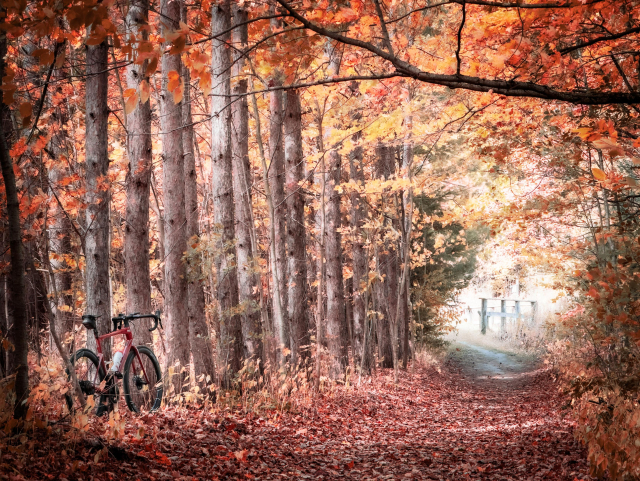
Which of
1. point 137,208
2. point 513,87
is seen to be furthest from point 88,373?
point 513,87

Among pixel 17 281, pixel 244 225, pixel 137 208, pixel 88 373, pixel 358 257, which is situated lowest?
pixel 88 373

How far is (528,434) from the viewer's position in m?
6.80

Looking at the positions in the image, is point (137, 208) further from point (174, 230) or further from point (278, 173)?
point (278, 173)

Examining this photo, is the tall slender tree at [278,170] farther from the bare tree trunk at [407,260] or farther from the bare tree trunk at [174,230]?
the bare tree trunk at [407,260]

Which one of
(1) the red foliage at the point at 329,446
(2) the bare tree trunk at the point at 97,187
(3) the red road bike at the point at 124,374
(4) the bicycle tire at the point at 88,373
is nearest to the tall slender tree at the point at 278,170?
(1) the red foliage at the point at 329,446

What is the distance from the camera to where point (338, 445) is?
6.61 metres

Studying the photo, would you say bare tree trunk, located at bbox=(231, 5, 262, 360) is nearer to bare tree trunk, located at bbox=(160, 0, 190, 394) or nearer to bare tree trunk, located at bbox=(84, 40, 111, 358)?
bare tree trunk, located at bbox=(160, 0, 190, 394)

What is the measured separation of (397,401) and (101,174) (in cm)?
698

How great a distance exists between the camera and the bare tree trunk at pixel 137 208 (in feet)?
21.1

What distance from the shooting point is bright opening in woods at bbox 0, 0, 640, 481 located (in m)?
3.67

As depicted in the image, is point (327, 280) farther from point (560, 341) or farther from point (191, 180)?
point (560, 341)

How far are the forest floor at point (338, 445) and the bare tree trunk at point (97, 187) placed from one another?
4.83ft

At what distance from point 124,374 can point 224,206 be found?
3.74 meters

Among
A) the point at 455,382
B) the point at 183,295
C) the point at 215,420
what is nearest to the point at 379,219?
the point at 455,382
